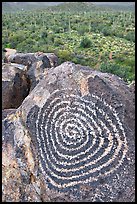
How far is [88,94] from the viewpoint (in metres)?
6.87

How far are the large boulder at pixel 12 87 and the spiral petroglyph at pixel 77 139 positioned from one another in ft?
9.84

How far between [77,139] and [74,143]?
0.09 meters

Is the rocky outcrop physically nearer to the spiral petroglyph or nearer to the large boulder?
the large boulder

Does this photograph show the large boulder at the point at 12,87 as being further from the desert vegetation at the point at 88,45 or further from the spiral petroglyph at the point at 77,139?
the desert vegetation at the point at 88,45

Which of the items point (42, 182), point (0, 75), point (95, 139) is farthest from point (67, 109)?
point (0, 75)

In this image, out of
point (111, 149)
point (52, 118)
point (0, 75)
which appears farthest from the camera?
point (0, 75)

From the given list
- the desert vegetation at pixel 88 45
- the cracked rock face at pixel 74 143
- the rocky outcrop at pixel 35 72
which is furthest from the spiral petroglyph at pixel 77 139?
the desert vegetation at pixel 88 45

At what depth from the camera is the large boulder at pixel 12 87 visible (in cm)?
995

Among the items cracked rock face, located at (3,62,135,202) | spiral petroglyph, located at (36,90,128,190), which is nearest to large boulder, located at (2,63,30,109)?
cracked rock face, located at (3,62,135,202)

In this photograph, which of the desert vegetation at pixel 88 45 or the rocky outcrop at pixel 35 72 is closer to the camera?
the rocky outcrop at pixel 35 72

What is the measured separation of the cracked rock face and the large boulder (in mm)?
2774

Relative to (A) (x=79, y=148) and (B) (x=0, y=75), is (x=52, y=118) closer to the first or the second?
(A) (x=79, y=148)

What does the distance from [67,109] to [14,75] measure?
3.52 metres

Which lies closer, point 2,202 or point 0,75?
point 2,202
